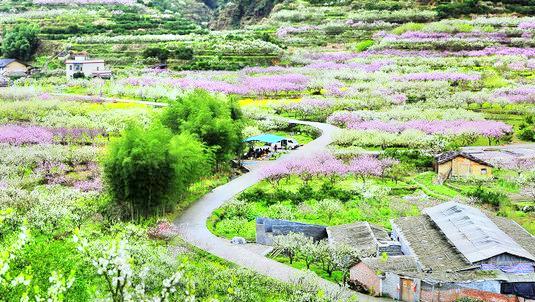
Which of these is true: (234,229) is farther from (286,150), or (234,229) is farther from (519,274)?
(286,150)

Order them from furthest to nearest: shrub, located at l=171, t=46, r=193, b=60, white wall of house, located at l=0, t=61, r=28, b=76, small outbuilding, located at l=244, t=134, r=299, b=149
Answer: shrub, located at l=171, t=46, r=193, b=60, white wall of house, located at l=0, t=61, r=28, b=76, small outbuilding, located at l=244, t=134, r=299, b=149

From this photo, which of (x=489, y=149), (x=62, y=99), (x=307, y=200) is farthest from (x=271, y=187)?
(x=62, y=99)

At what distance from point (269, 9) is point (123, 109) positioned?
75.0 metres

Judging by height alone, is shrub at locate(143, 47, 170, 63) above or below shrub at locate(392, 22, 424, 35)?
below

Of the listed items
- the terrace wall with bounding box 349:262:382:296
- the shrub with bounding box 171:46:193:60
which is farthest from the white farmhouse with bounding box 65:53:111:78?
the terrace wall with bounding box 349:262:382:296

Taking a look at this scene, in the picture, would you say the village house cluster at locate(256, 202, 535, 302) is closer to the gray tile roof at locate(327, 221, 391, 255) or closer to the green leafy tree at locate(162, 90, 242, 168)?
the gray tile roof at locate(327, 221, 391, 255)

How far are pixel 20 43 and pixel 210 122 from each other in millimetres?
65704

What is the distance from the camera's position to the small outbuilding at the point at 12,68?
9700 cm

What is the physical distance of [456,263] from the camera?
1164 inches

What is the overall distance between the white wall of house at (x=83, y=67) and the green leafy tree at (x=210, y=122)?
42.8 meters

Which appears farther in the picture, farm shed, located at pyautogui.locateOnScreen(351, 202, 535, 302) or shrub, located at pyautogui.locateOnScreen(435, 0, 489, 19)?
shrub, located at pyautogui.locateOnScreen(435, 0, 489, 19)

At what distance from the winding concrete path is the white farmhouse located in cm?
4593

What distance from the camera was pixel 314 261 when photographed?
32.8m

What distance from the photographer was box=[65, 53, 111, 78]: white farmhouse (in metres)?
91.7
